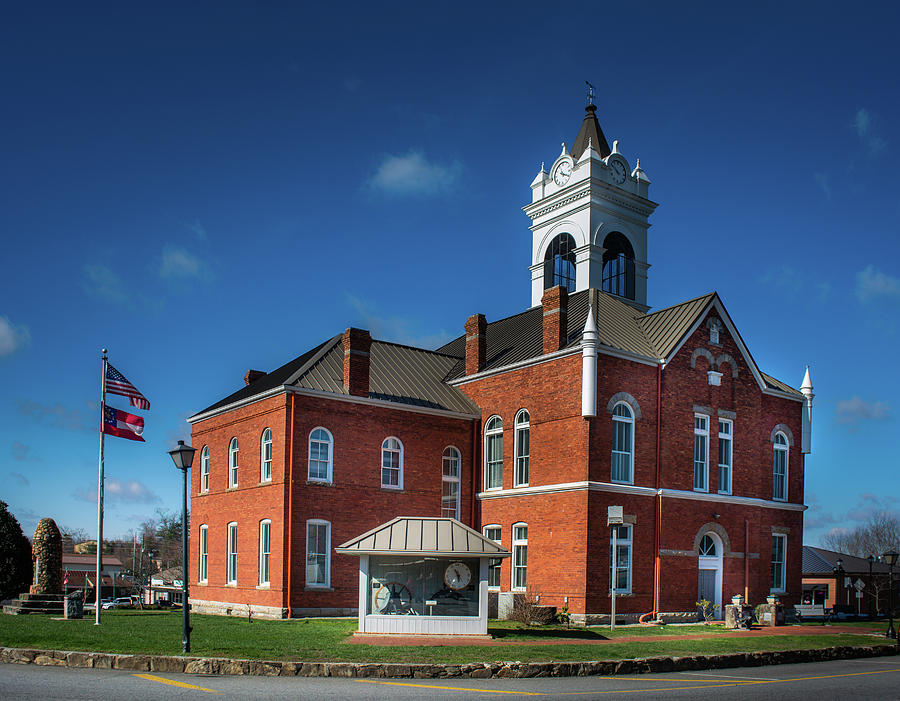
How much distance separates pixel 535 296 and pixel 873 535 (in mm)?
99022

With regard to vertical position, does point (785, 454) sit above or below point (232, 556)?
above

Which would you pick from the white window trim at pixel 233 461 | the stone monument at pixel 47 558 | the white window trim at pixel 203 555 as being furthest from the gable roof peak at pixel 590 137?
the stone monument at pixel 47 558

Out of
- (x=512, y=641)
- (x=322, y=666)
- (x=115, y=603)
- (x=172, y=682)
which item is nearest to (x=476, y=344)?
(x=512, y=641)

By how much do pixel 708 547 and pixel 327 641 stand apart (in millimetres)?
17145

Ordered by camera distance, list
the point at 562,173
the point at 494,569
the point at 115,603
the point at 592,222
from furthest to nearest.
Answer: the point at 115,603 → the point at 562,173 → the point at 592,222 → the point at 494,569

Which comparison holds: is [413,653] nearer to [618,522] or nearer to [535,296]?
[618,522]

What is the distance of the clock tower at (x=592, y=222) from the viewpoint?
4038 cm

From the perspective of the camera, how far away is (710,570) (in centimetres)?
3200

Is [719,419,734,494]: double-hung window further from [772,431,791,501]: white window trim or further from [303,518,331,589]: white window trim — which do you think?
[303,518,331,589]: white window trim

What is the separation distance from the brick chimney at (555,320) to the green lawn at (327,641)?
385 inches

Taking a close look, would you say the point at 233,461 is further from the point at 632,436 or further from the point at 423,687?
the point at 423,687

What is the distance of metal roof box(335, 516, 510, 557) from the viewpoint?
866 inches

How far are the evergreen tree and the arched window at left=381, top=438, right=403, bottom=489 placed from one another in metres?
17.2

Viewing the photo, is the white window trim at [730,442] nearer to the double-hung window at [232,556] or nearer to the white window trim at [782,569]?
the white window trim at [782,569]
